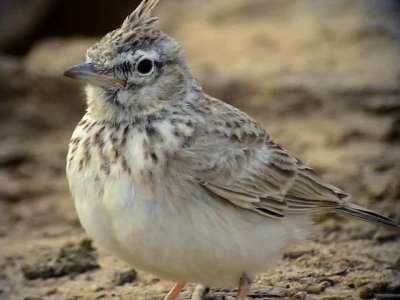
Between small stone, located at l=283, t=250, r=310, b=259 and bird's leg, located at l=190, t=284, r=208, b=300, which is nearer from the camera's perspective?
bird's leg, located at l=190, t=284, r=208, b=300

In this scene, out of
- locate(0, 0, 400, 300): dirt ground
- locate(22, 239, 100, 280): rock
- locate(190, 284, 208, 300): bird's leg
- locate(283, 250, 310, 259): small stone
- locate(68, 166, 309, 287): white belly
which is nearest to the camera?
locate(68, 166, 309, 287): white belly

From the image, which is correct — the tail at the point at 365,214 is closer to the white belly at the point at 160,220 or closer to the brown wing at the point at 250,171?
the brown wing at the point at 250,171

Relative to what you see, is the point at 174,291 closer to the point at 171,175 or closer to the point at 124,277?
the point at 124,277

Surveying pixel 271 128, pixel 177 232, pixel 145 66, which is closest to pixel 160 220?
pixel 177 232

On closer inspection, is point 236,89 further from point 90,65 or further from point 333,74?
point 90,65

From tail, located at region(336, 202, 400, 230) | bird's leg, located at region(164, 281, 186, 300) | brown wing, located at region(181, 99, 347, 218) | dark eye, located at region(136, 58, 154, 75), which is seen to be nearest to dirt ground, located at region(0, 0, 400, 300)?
bird's leg, located at region(164, 281, 186, 300)

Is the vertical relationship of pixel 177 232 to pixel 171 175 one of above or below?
below

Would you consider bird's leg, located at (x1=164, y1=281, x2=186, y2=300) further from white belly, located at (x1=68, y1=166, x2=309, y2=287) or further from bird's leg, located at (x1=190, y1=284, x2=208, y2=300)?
white belly, located at (x1=68, y1=166, x2=309, y2=287)

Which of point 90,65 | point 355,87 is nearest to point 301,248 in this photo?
point 90,65
